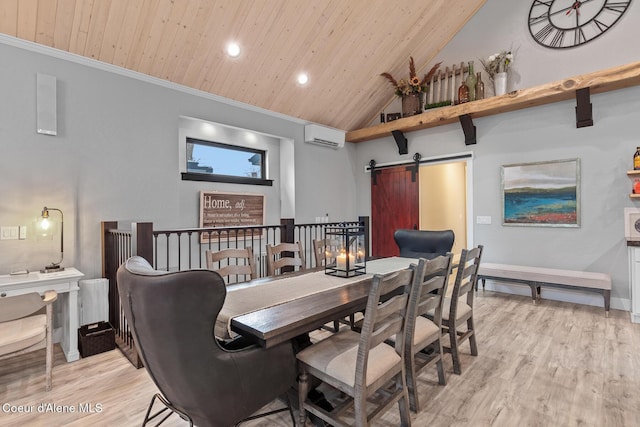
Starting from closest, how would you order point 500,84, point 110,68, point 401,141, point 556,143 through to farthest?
point 110,68
point 556,143
point 500,84
point 401,141

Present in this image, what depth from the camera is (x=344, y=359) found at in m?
1.66

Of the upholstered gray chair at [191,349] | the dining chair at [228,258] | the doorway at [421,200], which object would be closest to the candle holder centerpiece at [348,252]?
the dining chair at [228,258]

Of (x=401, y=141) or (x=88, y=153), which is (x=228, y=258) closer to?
(x=88, y=153)

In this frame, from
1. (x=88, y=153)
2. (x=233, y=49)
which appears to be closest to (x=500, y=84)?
(x=233, y=49)

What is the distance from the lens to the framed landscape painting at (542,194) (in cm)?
422

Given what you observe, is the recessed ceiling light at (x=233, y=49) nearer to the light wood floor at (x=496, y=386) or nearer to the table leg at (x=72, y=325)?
the table leg at (x=72, y=325)

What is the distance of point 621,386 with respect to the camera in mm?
2201

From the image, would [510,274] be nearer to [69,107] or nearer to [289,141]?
[289,141]

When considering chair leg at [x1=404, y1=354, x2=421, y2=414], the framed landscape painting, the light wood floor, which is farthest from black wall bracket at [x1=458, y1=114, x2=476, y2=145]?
chair leg at [x1=404, y1=354, x2=421, y2=414]

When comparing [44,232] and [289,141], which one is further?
[289,141]

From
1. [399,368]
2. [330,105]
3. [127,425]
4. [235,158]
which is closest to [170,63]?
[235,158]

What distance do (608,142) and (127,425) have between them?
5693mm

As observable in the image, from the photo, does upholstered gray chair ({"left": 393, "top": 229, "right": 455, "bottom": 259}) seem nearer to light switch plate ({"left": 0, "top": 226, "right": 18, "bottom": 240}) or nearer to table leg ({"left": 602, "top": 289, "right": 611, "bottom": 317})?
table leg ({"left": 602, "top": 289, "right": 611, "bottom": 317})

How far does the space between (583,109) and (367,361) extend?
14.8ft
